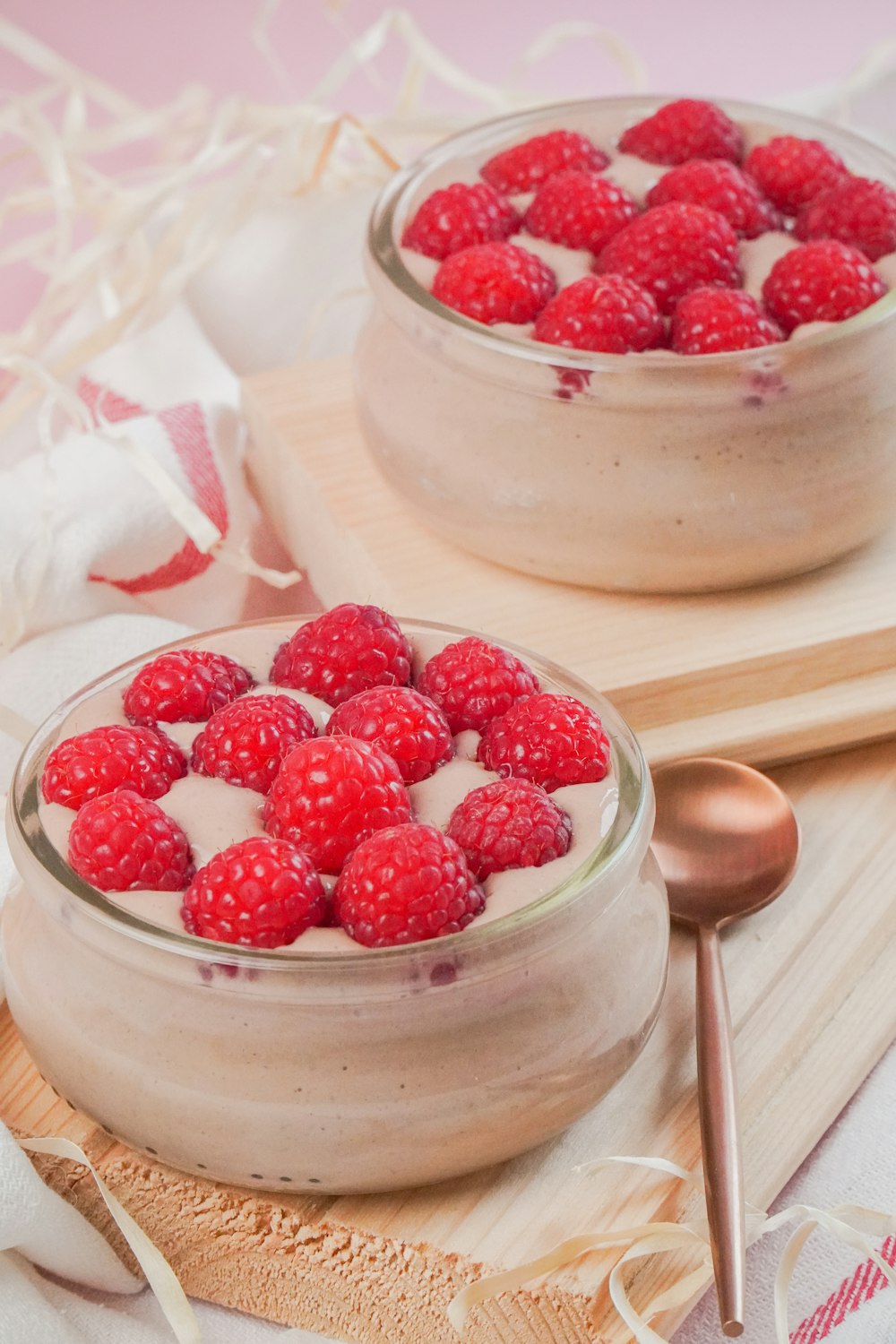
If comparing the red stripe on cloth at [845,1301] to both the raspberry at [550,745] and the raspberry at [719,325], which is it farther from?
the raspberry at [719,325]

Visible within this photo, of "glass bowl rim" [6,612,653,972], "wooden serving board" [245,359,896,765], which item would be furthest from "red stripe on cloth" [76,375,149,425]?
"glass bowl rim" [6,612,653,972]

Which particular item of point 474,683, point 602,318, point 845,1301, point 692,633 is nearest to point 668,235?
point 602,318

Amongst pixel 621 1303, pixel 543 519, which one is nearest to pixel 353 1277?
pixel 621 1303

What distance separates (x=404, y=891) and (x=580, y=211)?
0.80 metres

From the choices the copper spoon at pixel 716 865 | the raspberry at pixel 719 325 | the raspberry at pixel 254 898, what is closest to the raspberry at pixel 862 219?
the raspberry at pixel 719 325

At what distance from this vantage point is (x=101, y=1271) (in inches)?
46.2

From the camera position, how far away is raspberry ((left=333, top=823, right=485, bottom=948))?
1.01 m

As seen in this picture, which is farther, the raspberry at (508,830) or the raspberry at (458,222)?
the raspberry at (458,222)

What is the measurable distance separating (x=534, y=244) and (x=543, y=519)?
266mm

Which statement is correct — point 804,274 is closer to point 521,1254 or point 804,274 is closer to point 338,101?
point 521,1254

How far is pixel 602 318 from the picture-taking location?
4.77 ft

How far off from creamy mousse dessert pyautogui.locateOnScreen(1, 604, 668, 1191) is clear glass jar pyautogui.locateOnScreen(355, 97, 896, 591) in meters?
0.35

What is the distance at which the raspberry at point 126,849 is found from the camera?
1.06 m

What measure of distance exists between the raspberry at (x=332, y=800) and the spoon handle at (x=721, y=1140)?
0.88 ft
